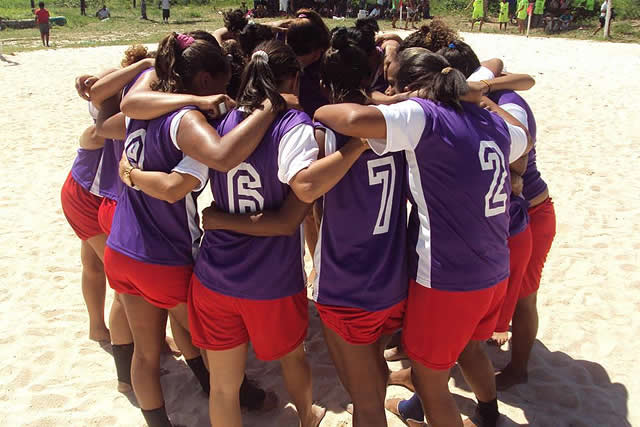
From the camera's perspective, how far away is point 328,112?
7.39 feet

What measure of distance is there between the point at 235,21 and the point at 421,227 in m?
2.55

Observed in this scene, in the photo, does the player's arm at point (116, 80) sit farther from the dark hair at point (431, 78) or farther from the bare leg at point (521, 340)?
the bare leg at point (521, 340)

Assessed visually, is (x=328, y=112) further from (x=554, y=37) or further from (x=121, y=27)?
(x=121, y=27)

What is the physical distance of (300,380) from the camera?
2.80m

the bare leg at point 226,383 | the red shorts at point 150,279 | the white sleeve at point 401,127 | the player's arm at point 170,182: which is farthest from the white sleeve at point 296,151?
the bare leg at point 226,383

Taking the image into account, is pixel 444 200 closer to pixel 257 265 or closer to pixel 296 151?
pixel 296 151

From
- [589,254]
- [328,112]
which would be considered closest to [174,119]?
[328,112]

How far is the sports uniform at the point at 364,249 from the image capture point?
7.78ft

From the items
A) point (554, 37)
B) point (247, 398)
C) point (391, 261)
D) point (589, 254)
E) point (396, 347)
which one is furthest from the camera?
point (554, 37)

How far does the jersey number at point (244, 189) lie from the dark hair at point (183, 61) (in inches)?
20.3

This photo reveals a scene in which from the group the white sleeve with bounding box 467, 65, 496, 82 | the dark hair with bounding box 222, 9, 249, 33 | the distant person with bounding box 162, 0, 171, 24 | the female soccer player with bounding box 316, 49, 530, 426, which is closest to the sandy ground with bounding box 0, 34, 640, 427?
the female soccer player with bounding box 316, 49, 530, 426

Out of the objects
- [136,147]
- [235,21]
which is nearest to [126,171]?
[136,147]

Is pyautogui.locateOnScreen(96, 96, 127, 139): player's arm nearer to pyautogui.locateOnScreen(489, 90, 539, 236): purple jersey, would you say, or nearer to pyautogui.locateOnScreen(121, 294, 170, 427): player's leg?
pyautogui.locateOnScreen(121, 294, 170, 427): player's leg

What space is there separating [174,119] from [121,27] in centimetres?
2888
